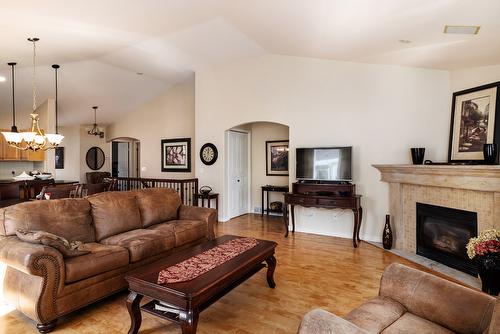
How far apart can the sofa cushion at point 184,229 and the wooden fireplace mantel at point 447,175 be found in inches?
117

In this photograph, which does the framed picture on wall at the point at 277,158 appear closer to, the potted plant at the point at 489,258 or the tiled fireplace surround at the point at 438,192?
the tiled fireplace surround at the point at 438,192

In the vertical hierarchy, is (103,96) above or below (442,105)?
above

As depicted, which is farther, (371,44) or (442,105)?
(442,105)

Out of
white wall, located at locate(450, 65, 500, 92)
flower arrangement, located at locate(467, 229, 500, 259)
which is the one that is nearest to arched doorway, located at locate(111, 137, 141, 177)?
white wall, located at locate(450, 65, 500, 92)

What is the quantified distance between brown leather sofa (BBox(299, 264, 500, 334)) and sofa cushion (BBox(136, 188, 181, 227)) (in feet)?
9.96

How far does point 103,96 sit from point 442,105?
25.6 ft

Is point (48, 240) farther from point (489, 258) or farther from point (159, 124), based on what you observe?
point (159, 124)

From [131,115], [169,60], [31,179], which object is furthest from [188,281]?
[131,115]

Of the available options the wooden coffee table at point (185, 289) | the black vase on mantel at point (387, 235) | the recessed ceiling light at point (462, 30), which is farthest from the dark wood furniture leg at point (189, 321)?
the recessed ceiling light at point (462, 30)

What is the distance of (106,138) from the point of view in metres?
9.98

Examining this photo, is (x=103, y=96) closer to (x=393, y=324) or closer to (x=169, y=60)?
(x=169, y=60)

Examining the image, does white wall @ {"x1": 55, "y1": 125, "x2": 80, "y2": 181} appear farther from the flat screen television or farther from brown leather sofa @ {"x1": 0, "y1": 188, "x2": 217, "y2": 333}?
the flat screen television

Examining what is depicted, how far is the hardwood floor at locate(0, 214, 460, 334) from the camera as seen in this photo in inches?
98.2

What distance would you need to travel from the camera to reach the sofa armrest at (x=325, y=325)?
4.35 feet
